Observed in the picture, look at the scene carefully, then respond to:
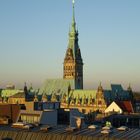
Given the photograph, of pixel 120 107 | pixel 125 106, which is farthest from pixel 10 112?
pixel 125 106

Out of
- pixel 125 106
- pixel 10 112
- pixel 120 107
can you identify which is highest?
pixel 125 106

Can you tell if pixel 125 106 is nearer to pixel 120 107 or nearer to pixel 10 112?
pixel 120 107

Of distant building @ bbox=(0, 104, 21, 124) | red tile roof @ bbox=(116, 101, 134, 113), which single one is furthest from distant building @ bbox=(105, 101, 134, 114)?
distant building @ bbox=(0, 104, 21, 124)

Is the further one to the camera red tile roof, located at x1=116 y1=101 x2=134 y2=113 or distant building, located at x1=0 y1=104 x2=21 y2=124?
red tile roof, located at x1=116 y1=101 x2=134 y2=113

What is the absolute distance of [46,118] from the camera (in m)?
107

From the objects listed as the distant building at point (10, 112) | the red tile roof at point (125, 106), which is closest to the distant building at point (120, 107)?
the red tile roof at point (125, 106)

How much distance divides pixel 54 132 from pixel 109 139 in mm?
10302

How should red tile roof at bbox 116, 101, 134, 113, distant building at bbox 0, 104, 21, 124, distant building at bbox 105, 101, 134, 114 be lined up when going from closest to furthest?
distant building at bbox 0, 104, 21, 124, distant building at bbox 105, 101, 134, 114, red tile roof at bbox 116, 101, 134, 113

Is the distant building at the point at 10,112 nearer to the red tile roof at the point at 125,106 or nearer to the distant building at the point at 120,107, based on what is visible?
the distant building at the point at 120,107

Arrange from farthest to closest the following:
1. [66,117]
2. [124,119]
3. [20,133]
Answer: [124,119]
[66,117]
[20,133]

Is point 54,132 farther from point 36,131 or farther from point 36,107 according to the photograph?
point 36,107

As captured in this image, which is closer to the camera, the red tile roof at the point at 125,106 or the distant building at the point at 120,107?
the distant building at the point at 120,107

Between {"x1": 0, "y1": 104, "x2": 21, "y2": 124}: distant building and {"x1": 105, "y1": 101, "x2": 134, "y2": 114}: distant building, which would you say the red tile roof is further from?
{"x1": 0, "y1": 104, "x2": 21, "y2": 124}: distant building

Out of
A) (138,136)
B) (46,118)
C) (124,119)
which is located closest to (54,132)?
(138,136)
